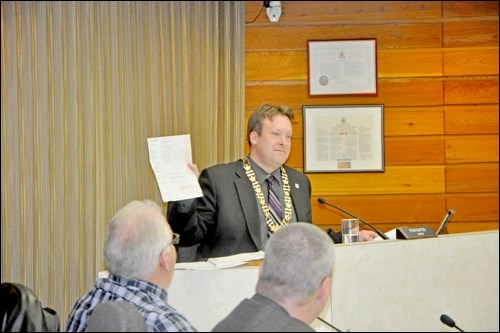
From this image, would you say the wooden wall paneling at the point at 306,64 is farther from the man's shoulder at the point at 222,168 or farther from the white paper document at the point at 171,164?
the white paper document at the point at 171,164

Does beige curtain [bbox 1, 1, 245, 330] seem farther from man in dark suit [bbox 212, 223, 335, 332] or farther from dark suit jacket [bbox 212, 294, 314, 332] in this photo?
dark suit jacket [bbox 212, 294, 314, 332]

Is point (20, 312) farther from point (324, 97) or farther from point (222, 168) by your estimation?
point (324, 97)

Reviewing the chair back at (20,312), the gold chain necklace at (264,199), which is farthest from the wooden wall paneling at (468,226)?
the chair back at (20,312)

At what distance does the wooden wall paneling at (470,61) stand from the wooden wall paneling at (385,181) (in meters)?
0.63

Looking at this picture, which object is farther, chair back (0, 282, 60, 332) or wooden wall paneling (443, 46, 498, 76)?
wooden wall paneling (443, 46, 498, 76)

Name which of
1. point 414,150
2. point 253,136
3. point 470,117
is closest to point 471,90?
point 470,117

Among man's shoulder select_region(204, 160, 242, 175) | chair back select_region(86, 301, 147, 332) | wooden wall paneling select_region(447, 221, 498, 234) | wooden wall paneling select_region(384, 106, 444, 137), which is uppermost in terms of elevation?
wooden wall paneling select_region(384, 106, 444, 137)

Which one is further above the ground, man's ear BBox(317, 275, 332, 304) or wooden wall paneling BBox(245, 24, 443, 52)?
wooden wall paneling BBox(245, 24, 443, 52)

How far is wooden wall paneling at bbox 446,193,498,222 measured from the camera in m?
5.00

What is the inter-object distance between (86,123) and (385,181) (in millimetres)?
1920

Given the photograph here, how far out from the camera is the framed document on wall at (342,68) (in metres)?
4.96

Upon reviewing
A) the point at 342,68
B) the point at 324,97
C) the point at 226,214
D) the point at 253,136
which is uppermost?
the point at 342,68

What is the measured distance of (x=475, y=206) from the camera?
5.01 m

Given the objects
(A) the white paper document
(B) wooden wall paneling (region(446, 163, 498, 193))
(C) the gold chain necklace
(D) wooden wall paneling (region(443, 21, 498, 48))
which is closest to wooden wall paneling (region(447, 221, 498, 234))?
(B) wooden wall paneling (region(446, 163, 498, 193))
